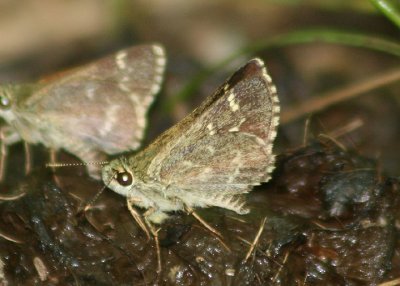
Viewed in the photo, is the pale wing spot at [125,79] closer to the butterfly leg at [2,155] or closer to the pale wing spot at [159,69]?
the pale wing spot at [159,69]

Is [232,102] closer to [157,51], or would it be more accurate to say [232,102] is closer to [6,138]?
[157,51]

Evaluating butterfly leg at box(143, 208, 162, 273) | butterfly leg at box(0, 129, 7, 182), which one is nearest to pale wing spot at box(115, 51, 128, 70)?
butterfly leg at box(0, 129, 7, 182)

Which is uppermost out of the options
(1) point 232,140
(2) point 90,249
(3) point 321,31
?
(3) point 321,31

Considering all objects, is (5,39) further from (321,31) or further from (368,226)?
(368,226)

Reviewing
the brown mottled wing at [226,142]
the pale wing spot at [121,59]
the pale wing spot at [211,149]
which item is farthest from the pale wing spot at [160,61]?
the pale wing spot at [211,149]

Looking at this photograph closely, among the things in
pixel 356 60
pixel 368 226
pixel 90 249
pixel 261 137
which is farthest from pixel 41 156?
pixel 356 60

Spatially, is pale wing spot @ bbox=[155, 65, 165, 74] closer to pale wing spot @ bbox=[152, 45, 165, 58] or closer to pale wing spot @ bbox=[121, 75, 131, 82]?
→ pale wing spot @ bbox=[152, 45, 165, 58]
